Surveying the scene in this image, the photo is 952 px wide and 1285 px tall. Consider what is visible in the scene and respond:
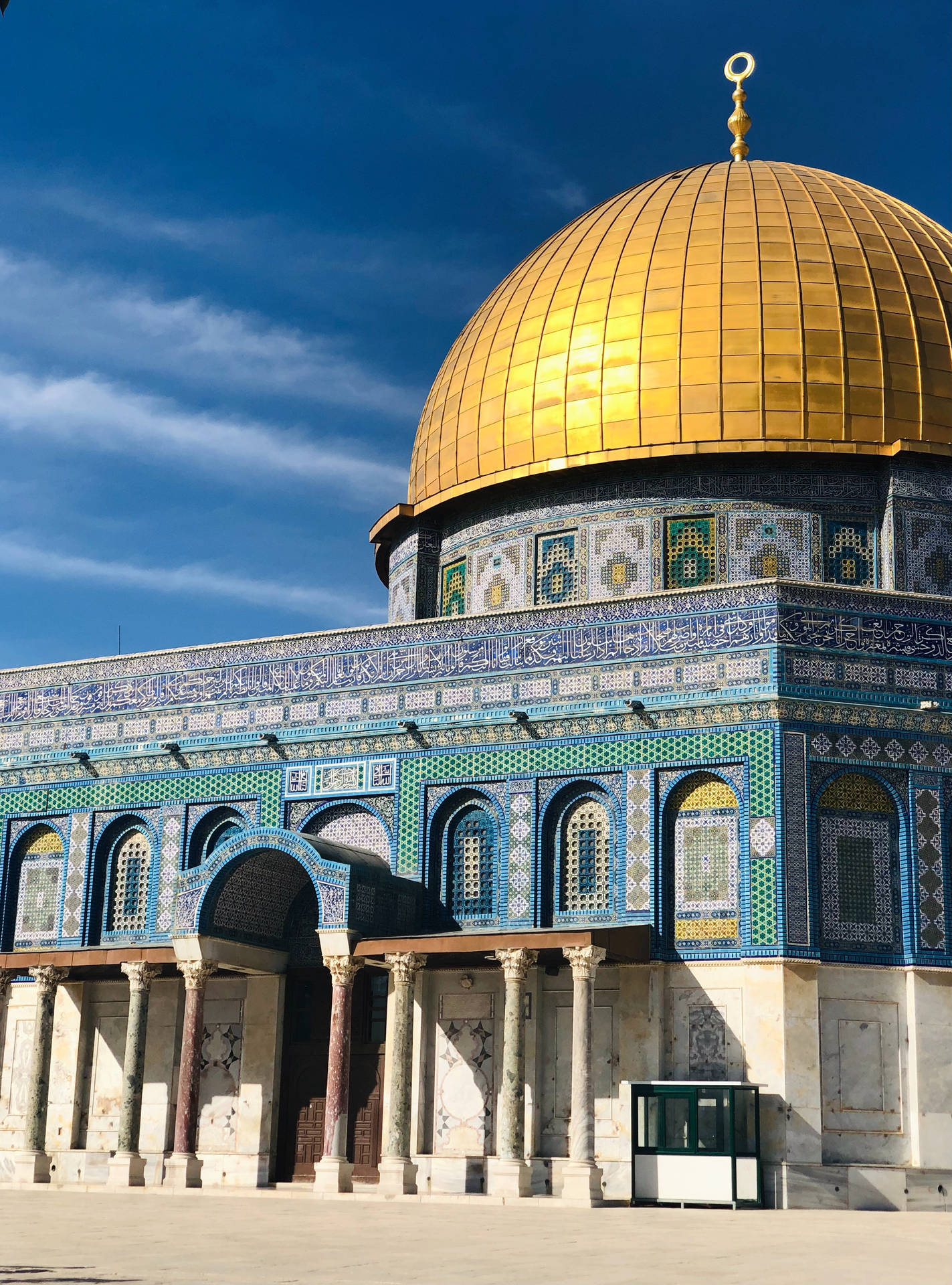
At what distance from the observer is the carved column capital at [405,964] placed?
64.9ft

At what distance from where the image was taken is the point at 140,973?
2120cm

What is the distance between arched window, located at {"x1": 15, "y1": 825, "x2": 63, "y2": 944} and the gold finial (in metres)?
15.3

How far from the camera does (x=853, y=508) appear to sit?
77.3 ft

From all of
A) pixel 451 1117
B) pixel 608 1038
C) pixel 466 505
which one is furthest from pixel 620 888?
pixel 466 505

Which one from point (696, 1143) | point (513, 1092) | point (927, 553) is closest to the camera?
point (696, 1143)

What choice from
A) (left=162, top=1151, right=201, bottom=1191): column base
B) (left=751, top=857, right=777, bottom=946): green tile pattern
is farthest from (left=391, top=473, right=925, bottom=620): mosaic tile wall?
(left=162, top=1151, right=201, bottom=1191): column base

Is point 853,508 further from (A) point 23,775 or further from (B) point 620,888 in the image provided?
(A) point 23,775

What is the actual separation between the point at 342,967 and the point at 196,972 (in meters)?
1.91

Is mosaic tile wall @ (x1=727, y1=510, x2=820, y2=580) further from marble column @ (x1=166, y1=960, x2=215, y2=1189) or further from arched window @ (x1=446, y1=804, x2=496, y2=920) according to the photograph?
marble column @ (x1=166, y1=960, x2=215, y2=1189)

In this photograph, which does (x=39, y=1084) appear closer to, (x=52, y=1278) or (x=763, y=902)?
(x=763, y=902)

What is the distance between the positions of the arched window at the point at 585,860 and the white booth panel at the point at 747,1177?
10.8 feet

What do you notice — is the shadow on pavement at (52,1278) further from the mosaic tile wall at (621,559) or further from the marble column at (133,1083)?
the mosaic tile wall at (621,559)

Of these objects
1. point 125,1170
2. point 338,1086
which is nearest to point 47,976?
point 125,1170

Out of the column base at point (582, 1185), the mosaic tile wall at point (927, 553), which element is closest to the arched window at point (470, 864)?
the column base at point (582, 1185)
